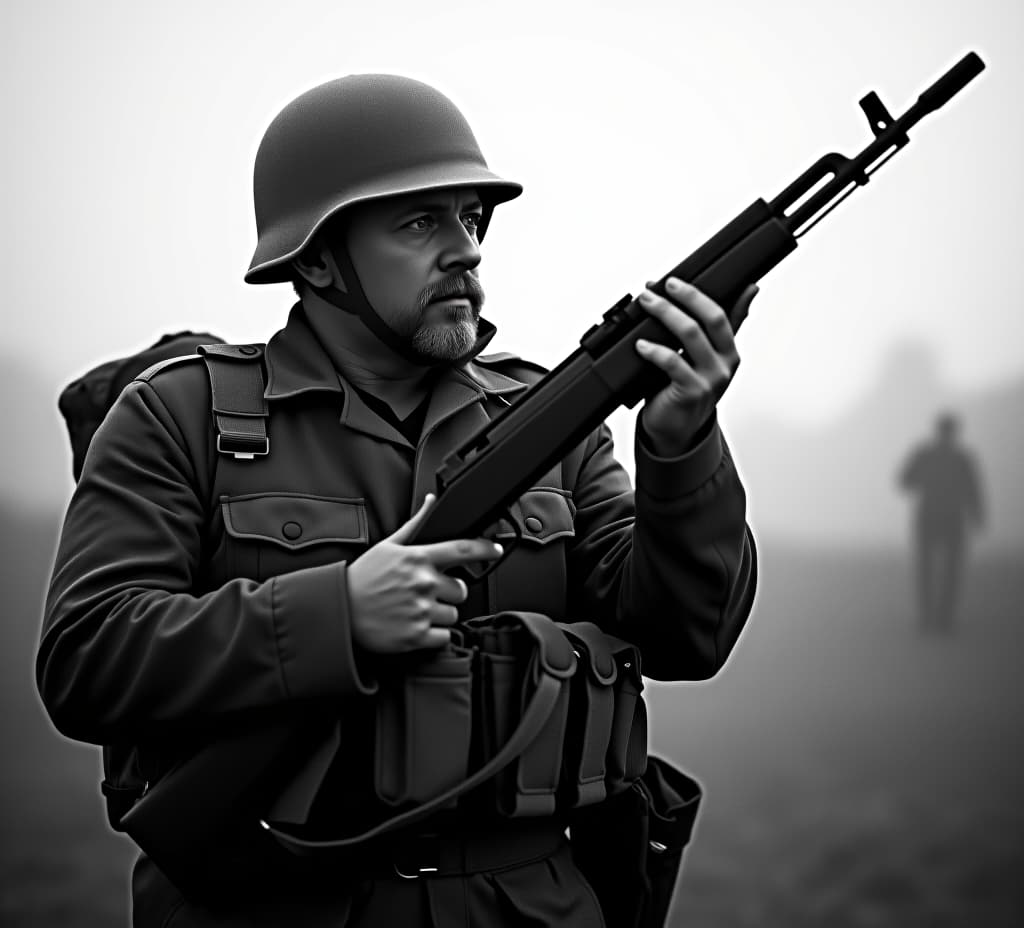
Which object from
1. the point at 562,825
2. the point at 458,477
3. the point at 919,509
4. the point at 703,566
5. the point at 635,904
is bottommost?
the point at 919,509

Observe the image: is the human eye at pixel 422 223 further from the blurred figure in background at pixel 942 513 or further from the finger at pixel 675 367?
the blurred figure in background at pixel 942 513

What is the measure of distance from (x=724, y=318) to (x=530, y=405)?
0.25 metres

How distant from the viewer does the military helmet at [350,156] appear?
1.38 metres

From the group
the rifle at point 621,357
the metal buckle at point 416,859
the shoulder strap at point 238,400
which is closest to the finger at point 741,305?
the rifle at point 621,357

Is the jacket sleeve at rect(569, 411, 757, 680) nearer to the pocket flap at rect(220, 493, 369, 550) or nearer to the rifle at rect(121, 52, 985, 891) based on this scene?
the rifle at rect(121, 52, 985, 891)

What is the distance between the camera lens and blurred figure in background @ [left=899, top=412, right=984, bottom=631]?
377 cm

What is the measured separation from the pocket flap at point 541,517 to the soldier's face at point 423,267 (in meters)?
0.21

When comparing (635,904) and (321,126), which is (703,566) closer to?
(635,904)

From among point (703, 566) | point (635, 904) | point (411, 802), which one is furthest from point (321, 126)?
point (635, 904)

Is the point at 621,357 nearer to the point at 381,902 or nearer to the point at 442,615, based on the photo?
the point at 442,615

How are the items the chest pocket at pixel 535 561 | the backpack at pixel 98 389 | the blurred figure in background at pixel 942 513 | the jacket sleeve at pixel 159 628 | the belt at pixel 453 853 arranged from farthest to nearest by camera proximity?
1. the blurred figure in background at pixel 942 513
2. the backpack at pixel 98 389
3. the chest pocket at pixel 535 561
4. the belt at pixel 453 853
5. the jacket sleeve at pixel 159 628

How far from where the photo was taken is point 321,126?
1424 mm

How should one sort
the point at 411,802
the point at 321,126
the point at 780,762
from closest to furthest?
1. the point at 411,802
2. the point at 321,126
3. the point at 780,762

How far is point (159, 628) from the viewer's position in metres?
1.14
